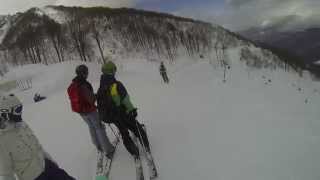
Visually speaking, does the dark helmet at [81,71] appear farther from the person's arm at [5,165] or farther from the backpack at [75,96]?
the person's arm at [5,165]

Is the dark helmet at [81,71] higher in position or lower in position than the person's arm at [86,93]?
higher

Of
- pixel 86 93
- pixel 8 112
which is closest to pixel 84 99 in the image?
pixel 86 93

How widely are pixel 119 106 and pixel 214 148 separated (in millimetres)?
2058

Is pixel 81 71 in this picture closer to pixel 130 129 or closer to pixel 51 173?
pixel 130 129

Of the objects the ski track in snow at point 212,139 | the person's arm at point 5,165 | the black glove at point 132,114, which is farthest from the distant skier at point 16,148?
the black glove at point 132,114

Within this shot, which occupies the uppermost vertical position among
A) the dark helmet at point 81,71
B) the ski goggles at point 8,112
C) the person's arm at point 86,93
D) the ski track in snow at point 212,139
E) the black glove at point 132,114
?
the dark helmet at point 81,71

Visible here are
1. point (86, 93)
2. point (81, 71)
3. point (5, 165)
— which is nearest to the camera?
point (5, 165)

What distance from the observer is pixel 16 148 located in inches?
180

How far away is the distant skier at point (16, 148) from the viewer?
4.53 m

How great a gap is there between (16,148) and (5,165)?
209 millimetres

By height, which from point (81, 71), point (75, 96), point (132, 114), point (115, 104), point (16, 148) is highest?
point (81, 71)

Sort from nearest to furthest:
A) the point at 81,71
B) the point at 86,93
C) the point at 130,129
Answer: the point at 81,71
the point at 86,93
the point at 130,129

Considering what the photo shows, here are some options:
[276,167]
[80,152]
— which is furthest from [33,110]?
[276,167]

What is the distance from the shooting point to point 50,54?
10562 centimetres
